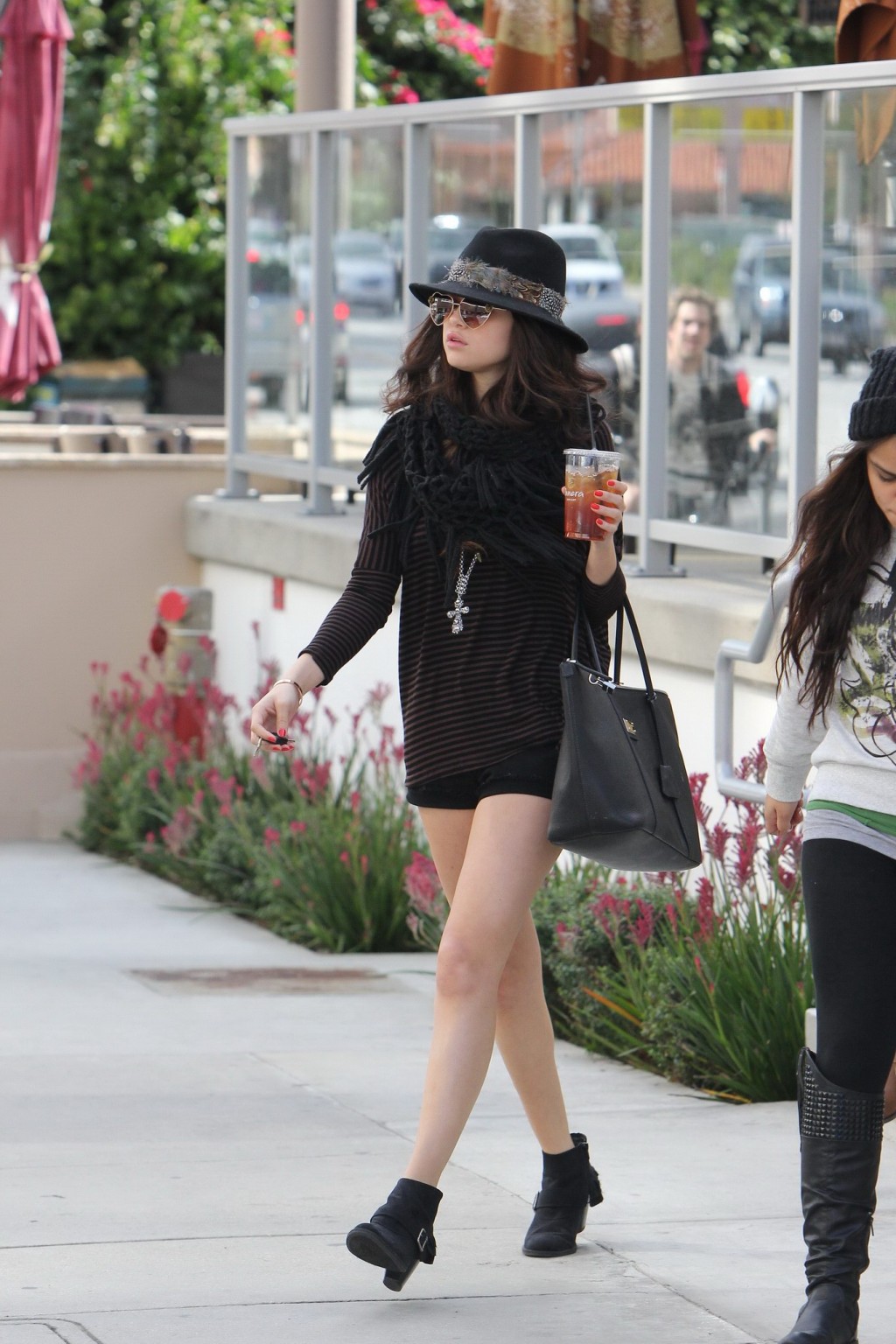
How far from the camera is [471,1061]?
4.39 metres

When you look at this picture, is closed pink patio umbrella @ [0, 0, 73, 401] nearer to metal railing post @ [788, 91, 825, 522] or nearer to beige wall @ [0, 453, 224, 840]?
beige wall @ [0, 453, 224, 840]

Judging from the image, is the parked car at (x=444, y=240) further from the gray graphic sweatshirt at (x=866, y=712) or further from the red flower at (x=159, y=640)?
the gray graphic sweatshirt at (x=866, y=712)

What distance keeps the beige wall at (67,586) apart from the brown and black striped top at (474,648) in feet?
21.7

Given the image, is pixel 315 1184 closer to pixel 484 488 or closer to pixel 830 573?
pixel 484 488

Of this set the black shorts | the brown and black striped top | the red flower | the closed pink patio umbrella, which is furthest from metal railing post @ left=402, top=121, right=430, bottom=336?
the black shorts

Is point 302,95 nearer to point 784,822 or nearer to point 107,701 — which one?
point 107,701

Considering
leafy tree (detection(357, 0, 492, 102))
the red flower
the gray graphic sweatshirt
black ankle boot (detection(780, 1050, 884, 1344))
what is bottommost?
black ankle boot (detection(780, 1050, 884, 1344))

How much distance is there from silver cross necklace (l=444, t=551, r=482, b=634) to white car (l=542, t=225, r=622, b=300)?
349cm

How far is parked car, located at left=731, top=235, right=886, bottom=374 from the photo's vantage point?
6742 millimetres

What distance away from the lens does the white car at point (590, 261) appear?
7910mm

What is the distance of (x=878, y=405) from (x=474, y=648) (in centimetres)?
97

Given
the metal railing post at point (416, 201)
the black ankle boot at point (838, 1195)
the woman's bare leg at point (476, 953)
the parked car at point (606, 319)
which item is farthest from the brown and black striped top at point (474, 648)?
the metal railing post at point (416, 201)

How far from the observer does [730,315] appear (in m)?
7.36

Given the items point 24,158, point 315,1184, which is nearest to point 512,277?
point 315,1184
